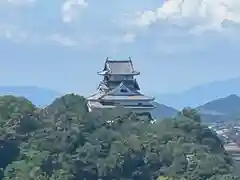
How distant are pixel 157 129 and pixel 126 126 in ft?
3.98

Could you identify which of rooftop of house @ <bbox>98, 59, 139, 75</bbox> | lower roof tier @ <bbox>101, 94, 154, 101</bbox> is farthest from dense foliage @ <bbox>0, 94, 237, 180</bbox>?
rooftop of house @ <bbox>98, 59, 139, 75</bbox>

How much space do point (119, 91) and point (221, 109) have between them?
312 feet

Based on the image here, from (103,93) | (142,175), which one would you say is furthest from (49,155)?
(103,93)

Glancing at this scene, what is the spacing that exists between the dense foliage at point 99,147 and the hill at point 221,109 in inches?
3149

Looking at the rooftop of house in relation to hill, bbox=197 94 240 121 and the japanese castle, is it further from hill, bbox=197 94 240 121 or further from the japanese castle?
hill, bbox=197 94 240 121

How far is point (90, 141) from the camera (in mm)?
29266

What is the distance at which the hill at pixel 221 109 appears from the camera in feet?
378

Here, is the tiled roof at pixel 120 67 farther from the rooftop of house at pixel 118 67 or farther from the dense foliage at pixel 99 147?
the dense foliage at pixel 99 147

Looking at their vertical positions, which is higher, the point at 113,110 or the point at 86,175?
the point at 113,110

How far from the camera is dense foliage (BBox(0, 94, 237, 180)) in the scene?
91.1 ft

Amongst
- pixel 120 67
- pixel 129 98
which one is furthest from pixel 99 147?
pixel 120 67

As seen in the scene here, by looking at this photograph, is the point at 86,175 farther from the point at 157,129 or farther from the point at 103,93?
the point at 103,93

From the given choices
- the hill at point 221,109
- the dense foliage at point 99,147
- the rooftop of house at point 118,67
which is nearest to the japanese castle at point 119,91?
the rooftop of house at point 118,67

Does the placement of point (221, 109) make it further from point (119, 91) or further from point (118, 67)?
point (119, 91)
